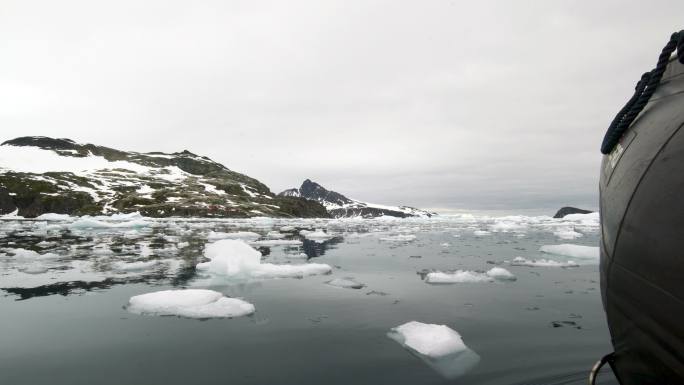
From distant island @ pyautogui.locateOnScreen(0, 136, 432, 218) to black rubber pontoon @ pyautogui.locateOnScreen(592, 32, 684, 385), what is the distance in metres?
94.8

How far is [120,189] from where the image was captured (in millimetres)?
114062

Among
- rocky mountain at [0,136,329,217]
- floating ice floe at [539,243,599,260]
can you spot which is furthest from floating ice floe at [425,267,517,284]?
rocky mountain at [0,136,329,217]

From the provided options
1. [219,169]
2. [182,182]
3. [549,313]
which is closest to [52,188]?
[182,182]

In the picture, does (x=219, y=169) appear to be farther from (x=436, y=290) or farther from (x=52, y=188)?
(x=436, y=290)

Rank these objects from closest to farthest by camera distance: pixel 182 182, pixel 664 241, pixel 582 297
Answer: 1. pixel 664 241
2. pixel 582 297
3. pixel 182 182

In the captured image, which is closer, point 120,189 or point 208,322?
point 208,322

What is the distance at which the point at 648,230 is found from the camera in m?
2.64

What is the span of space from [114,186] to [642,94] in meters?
136

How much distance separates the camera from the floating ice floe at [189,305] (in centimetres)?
716

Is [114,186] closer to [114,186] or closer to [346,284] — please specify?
[114,186]

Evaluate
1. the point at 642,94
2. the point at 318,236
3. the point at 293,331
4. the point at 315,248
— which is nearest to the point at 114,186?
the point at 318,236

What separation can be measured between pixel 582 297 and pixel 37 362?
1060cm

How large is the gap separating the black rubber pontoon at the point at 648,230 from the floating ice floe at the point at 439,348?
1.91 metres

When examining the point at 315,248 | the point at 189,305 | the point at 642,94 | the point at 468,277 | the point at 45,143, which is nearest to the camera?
the point at 642,94
